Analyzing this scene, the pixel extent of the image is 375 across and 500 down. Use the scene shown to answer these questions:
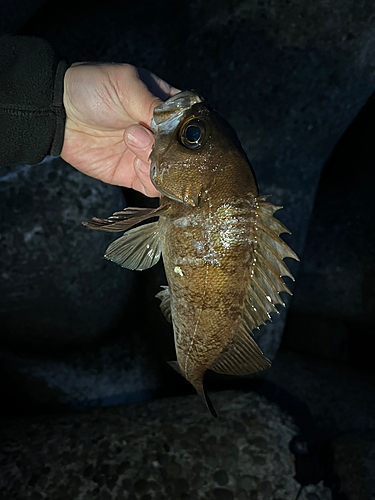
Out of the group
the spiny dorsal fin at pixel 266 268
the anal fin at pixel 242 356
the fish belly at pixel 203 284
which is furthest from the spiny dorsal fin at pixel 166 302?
the spiny dorsal fin at pixel 266 268

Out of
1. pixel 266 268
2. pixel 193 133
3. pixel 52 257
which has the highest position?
pixel 193 133

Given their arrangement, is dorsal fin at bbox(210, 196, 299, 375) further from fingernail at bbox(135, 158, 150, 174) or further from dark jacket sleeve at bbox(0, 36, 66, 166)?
dark jacket sleeve at bbox(0, 36, 66, 166)

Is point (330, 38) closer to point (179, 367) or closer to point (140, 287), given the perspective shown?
point (140, 287)

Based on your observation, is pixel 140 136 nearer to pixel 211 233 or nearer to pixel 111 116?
pixel 111 116

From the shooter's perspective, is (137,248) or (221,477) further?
(221,477)

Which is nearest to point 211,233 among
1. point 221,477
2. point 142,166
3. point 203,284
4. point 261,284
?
point 203,284

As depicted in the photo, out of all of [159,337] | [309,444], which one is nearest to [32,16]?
[159,337]

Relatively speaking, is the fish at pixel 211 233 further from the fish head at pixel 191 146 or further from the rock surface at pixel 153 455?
the rock surface at pixel 153 455
